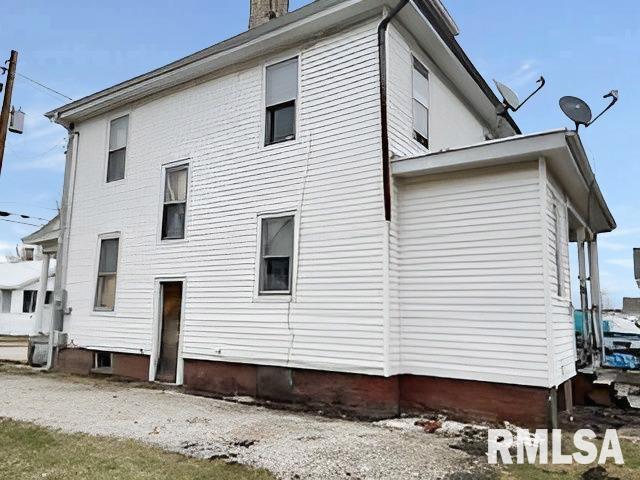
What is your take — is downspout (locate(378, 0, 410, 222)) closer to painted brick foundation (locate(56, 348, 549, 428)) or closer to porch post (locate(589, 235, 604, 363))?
painted brick foundation (locate(56, 348, 549, 428))

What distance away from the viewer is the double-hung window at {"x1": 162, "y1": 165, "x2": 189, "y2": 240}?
33.3ft

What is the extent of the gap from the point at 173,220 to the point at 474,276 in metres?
6.17

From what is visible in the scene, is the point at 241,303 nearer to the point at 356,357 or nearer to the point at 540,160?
the point at 356,357

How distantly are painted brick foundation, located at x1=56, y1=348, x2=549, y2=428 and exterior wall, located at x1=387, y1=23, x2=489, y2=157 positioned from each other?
348 centimetres

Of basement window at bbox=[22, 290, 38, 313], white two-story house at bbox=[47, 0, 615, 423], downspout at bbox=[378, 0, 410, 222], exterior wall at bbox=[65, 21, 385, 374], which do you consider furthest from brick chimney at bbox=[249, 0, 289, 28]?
basement window at bbox=[22, 290, 38, 313]

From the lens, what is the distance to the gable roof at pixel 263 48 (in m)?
7.97

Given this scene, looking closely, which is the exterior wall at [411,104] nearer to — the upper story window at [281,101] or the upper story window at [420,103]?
Answer: the upper story window at [420,103]

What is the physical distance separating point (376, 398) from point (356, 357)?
2.07ft

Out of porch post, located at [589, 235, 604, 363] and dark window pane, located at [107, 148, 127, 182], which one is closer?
porch post, located at [589, 235, 604, 363]

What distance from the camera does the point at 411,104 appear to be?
8492 millimetres

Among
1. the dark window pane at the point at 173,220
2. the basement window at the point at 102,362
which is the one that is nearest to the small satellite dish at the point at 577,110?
the dark window pane at the point at 173,220

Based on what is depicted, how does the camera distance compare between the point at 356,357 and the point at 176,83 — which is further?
the point at 176,83

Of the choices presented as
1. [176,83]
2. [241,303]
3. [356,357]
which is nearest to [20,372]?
[241,303]

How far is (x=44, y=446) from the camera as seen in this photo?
5.16 metres
